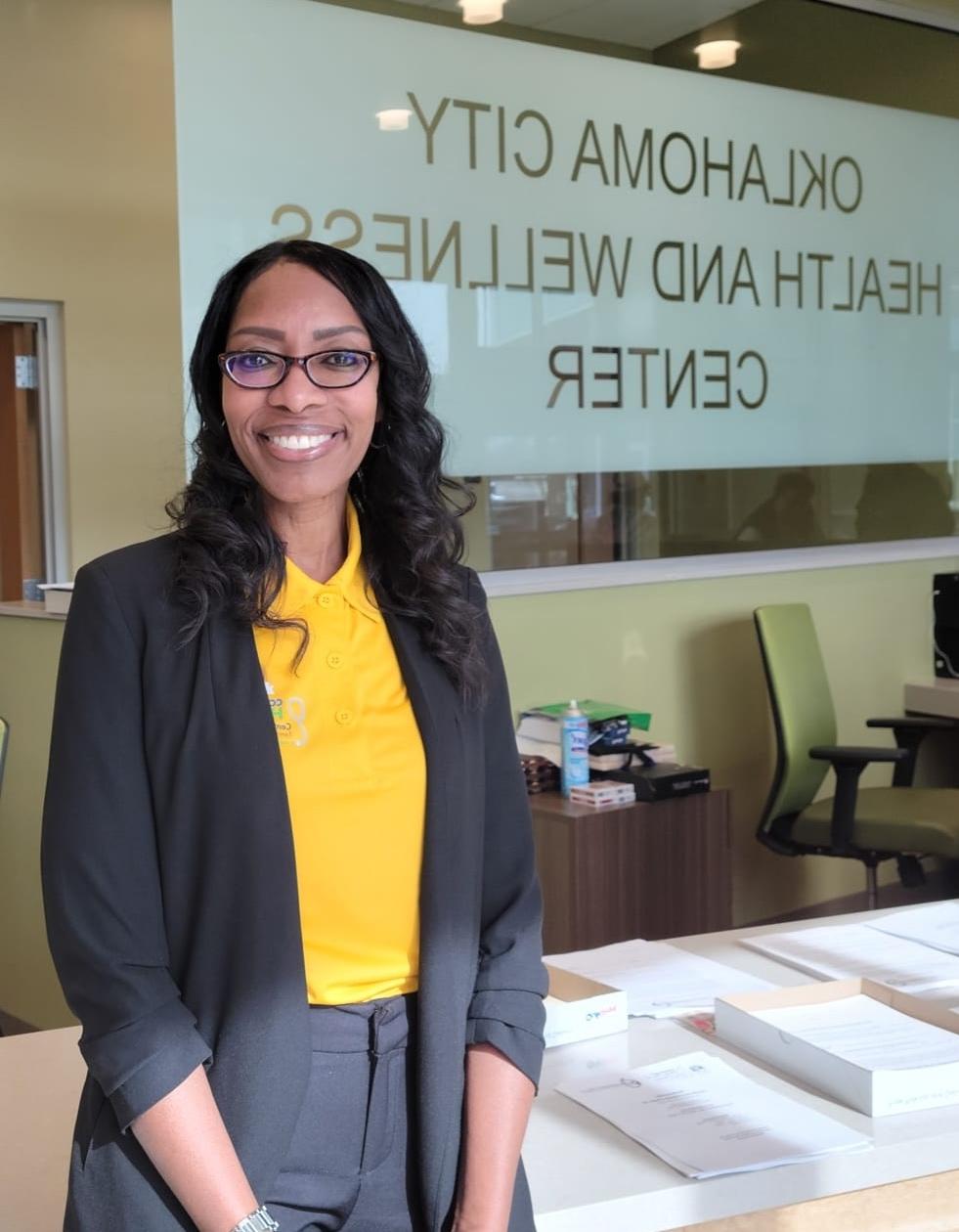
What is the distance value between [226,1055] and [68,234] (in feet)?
19.2

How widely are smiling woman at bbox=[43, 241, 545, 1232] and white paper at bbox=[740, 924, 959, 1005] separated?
0.88m

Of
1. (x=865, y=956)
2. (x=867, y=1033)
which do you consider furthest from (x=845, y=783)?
(x=867, y=1033)

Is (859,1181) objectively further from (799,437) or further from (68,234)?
(68,234)

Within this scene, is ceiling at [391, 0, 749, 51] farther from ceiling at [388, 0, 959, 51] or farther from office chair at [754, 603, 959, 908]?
office chair at [754, 603, 959, 908]

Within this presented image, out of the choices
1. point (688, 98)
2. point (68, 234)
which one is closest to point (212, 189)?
point (688, 98)

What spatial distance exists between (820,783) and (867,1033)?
117 inches

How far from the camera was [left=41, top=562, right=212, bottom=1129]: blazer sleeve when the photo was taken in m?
1.26

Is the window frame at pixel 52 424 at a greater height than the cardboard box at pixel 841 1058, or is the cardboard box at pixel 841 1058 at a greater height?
the window frame at pixel 52 424

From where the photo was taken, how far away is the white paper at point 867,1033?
1833 millimetres

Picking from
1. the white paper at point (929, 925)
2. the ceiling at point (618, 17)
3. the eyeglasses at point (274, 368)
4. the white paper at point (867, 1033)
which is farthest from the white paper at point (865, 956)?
the ceiling at point (618, 17)

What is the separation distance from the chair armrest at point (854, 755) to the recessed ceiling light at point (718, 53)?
2314 mm

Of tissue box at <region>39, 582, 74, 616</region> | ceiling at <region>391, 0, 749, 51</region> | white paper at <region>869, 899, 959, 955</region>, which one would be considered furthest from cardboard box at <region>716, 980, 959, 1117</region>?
ceiling at <region>391, 0, 749, 51</region>

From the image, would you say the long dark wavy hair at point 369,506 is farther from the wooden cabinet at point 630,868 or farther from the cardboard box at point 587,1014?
the wooden cabinet at point 630,868

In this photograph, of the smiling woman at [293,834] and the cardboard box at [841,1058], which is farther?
the cardboard box at [841,1058]
